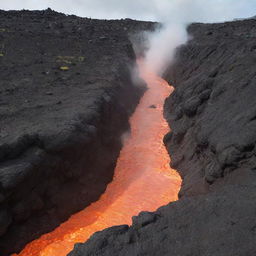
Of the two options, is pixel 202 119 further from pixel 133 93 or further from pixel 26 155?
pixel 133 93

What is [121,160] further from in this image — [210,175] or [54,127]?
[210,175]

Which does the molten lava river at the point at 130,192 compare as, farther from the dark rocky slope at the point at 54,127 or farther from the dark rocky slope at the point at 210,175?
the dark rocky slope at the point at 210,175

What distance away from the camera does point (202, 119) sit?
19422mm

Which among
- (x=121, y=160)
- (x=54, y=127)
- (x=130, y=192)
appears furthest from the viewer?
(x=121, y=160)

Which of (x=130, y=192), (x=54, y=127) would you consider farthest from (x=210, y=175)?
(x=54, y=127)

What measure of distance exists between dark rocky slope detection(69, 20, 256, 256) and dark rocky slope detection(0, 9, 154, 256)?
157 inches

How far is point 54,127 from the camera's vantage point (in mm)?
16859

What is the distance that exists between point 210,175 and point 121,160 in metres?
7.10

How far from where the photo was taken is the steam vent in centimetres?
1101

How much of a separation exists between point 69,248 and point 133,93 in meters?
19.0

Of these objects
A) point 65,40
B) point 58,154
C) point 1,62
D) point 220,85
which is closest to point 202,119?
point 220,85

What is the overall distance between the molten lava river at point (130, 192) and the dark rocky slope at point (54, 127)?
0.45 meters

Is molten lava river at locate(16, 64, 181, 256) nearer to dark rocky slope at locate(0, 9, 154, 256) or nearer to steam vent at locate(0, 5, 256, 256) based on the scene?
steam vent at locate(0, 5, 256, 256)

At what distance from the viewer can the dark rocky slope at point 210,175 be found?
33.8 feet
